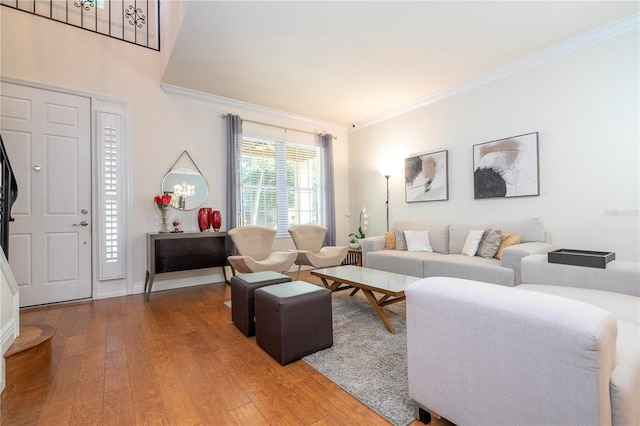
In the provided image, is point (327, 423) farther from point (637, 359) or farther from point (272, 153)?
point (272, 153)

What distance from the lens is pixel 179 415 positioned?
1422mm

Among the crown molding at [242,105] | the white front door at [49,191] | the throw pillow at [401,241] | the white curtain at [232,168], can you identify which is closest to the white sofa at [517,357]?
the throw pillow at [401,241]

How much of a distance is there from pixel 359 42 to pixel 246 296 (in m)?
2.67

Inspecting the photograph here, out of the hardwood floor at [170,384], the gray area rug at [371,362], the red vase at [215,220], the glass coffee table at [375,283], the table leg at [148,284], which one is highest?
the red vase at [215,220]

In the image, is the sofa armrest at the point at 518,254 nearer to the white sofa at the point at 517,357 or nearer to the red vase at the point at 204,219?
the white sofa at the point at 517,357

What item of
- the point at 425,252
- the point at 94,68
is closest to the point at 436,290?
the point at 425,252

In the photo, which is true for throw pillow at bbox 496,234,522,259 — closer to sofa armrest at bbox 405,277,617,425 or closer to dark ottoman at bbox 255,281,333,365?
dark ottoman at bbox 255,281,333,365

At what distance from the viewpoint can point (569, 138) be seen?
3117 millimetres

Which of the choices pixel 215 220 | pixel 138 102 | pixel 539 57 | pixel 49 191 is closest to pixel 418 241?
pixel 539 57

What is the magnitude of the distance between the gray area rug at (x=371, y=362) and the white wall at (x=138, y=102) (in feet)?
8.67

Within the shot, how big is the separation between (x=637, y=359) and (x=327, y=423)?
121 centimetres

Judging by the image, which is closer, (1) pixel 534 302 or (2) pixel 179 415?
(1) pixel 534 302

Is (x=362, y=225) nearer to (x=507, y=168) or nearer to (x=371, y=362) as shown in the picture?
(x=507, y=168)

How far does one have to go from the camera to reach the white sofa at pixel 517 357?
85cm
